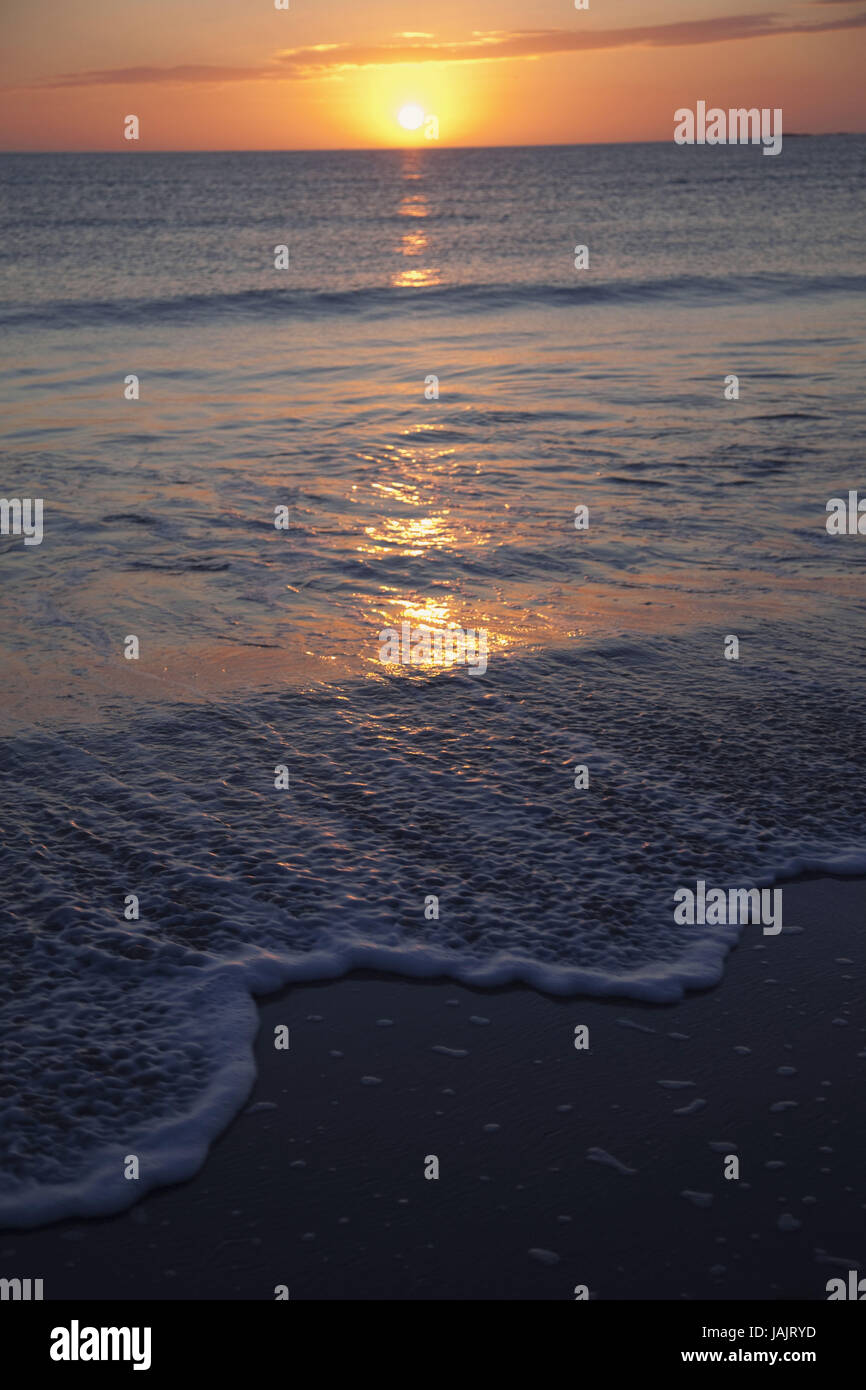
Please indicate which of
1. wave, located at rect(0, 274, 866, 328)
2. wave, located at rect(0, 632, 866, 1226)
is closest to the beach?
wave, located at rect(0, 632, 866, 1226)

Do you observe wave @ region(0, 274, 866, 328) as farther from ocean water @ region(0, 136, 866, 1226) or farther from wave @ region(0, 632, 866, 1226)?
wave @ region(0, 632, 866, 1226)

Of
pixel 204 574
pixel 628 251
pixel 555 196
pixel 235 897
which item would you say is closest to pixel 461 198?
pixel 555 196

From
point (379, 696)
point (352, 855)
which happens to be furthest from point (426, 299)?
point (352, 855)

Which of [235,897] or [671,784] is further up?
[671,784]

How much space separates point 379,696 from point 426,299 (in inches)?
854

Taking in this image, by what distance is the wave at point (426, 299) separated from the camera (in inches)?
924

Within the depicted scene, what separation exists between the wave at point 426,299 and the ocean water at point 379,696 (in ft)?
20.1

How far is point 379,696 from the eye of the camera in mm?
6234

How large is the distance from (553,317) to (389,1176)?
2208 cm

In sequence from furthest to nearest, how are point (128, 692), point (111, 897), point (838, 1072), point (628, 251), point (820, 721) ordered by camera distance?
point (628, 251), point (128, 692), point (820, 721), point (111, 897), point (838, 1072)

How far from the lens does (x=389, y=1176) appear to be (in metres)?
3.18

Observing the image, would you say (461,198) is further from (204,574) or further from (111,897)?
(111,897)

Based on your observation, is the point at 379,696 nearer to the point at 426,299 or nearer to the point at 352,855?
the point at 352,855

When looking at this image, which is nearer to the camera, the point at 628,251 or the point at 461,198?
the point at 628,251
